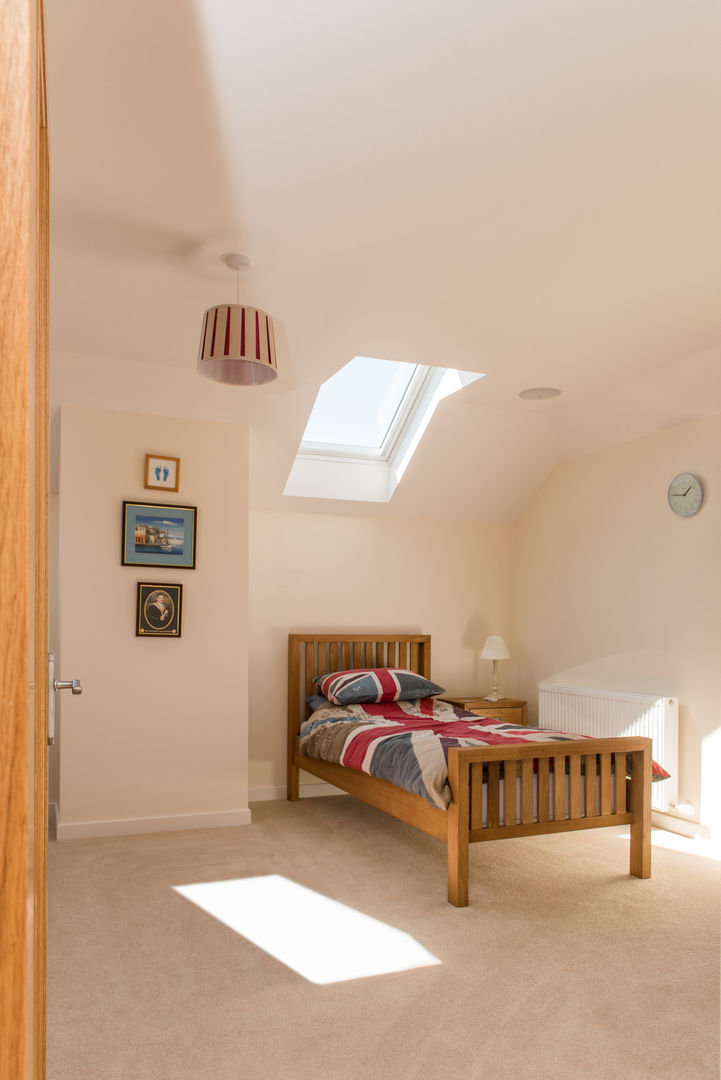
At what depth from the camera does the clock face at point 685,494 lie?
163 inches

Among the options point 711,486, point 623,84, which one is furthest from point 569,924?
point 623,84

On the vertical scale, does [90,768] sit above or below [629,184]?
below

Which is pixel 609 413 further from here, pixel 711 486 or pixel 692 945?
pixel 692 945

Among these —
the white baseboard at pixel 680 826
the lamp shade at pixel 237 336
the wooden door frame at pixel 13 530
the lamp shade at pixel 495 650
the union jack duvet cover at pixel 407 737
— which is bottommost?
the white baseboard at pixel 680 826

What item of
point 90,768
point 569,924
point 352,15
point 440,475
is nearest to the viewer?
point 352,15

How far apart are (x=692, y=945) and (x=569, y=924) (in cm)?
41

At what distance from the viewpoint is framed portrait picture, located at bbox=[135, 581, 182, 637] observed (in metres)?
4.12

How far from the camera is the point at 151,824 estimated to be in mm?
4055

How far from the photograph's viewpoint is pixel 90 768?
156 inches

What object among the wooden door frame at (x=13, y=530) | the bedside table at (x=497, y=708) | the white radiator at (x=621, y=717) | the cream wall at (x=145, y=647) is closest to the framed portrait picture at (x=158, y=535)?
the cream wall at (x=145, y=647)

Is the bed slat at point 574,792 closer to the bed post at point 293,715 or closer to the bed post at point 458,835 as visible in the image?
the bed post at point 458,835

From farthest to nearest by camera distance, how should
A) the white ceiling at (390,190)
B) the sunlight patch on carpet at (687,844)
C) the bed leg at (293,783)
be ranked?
the bed leg at (293,783) < the sunlight patch on carpet at (687,844) < the white ceiling at (390,190)

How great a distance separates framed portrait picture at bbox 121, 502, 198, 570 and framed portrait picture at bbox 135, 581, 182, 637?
0.42 feet

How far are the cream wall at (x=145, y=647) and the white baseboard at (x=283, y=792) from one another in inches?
19.5
